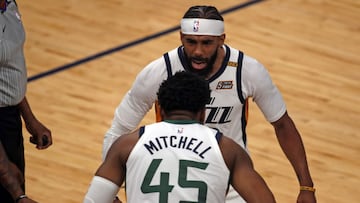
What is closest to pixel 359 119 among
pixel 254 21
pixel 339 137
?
pixel 339 137

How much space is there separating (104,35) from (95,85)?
1173mm

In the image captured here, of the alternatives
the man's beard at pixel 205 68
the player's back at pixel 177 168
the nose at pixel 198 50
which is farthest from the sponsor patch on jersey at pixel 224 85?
the player's back at pixel 177 168

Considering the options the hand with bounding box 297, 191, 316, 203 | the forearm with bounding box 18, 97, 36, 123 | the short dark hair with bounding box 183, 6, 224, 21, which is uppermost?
the short dark hair with bounding box 183, 6, 224, 21

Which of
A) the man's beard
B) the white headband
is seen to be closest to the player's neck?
the man's beard

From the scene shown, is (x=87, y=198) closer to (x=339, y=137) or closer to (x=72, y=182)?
(x=72, y=182)

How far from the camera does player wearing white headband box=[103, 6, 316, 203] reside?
21.5 ft

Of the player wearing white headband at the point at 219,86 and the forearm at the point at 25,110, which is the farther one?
the forearm at the point at 25,110

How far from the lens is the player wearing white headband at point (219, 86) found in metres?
6.55

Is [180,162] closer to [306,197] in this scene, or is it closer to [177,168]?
[177,168]

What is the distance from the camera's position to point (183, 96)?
5.21 metres

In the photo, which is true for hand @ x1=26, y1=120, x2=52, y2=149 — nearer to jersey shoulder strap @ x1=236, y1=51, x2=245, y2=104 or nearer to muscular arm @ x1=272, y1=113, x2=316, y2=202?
jersey shoulder strap @ x1=236, y1=51, x2=245, y2=104

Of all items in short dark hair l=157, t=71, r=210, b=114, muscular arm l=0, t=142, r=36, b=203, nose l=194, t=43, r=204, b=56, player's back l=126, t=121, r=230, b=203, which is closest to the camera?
player's back l=126, t=121, r=230, b=203

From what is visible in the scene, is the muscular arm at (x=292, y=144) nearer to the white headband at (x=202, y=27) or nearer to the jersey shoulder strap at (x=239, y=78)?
the jersey shoulder strap at (x=239, y=78)

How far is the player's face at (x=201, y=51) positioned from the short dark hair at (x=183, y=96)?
119 centimetres
